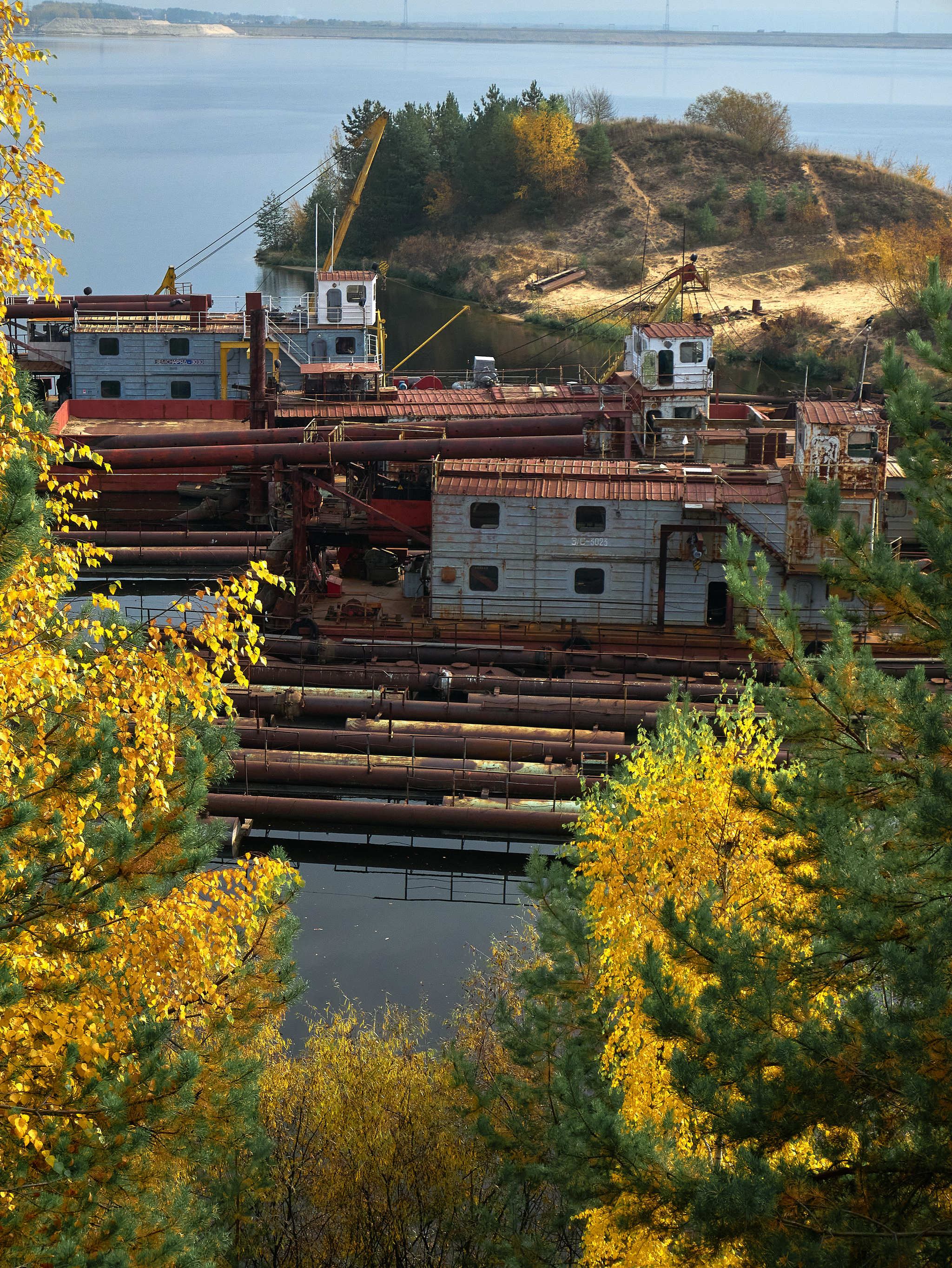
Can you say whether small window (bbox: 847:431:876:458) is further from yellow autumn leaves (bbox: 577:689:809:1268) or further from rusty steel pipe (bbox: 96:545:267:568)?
rusty steel pipe (bbox: 96:545:267:568)

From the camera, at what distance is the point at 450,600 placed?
119 ft

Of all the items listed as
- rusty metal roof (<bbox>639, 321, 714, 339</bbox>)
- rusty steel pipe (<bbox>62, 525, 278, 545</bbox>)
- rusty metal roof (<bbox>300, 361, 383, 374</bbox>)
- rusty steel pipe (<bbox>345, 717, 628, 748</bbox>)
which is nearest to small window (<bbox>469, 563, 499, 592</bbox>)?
rusty steel pipe (<bbox>345, 717, 628, 748</bbox>)

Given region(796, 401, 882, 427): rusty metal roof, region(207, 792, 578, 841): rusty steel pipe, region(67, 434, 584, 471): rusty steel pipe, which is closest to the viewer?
region(207, 792, 578, 841): rusty steel pipe

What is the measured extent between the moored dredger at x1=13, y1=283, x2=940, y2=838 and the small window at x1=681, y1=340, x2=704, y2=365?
11.3 feet

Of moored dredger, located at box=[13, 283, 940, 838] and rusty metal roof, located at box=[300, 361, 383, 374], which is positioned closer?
moored dredger, located at box=[13, 283, 940, 838]

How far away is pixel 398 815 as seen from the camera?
2955 centimetres

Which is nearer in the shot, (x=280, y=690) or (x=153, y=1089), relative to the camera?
(x=153, y=1089)

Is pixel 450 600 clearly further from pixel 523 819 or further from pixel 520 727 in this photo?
pixel 523 819

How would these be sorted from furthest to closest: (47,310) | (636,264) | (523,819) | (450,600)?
(636,264)
(47,310)
(450,600)
(523,819)

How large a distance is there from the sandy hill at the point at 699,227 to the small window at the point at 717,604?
6146 cm

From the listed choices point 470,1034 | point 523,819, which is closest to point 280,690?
point 523,819

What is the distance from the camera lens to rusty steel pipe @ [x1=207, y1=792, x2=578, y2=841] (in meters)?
28.9

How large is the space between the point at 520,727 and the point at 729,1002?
21.3 m

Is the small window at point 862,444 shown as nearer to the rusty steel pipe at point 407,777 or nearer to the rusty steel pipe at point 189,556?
the rusty steel pipe at point 407,777
